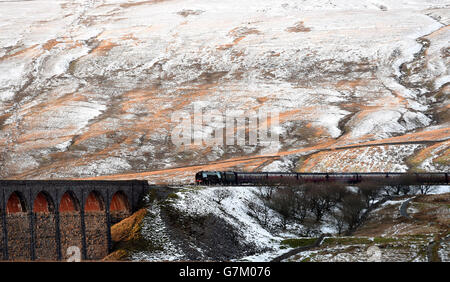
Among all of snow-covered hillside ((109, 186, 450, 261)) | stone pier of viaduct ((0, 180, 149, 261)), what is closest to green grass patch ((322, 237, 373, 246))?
snow-covered hillside ((109, 186, 450, 261))

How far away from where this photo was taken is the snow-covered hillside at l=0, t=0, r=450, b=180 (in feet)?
390

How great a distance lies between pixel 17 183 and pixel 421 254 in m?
28.3

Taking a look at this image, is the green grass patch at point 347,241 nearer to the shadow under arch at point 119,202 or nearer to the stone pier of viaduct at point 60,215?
the stone pier of viaduct at point 60,215

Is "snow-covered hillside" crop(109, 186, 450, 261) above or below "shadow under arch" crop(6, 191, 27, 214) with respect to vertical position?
below

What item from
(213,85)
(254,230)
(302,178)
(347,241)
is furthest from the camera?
(213,85)

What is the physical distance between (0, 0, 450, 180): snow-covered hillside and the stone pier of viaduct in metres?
46.7

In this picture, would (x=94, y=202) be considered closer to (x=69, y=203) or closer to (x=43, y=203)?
(x=69, y=203)

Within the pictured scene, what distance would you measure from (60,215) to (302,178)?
34854 millimetres

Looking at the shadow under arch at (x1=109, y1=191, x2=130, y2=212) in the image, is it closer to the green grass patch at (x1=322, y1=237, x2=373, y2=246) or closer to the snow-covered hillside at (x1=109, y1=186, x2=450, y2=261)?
the snow-covered hillside at (x1=109, y1=186, x2=450, y2=261)

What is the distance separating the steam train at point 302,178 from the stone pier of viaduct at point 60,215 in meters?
15.5

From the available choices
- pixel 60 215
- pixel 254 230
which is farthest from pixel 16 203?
pixel 254 230

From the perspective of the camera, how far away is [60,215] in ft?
161

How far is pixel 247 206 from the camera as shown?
6456cm

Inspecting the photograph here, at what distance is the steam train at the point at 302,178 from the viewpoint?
72.5 meters
